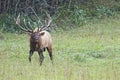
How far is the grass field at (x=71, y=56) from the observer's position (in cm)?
1238

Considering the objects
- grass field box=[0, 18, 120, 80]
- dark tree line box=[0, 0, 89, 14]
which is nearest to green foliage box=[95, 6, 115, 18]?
dark tree line box=[0, 0, 89, 14]

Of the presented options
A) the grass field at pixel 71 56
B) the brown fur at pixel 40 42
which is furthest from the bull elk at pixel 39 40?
the grass field at pixel 71 56

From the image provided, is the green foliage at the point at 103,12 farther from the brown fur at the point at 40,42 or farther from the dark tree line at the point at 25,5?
the brown fur at the point at 40,42

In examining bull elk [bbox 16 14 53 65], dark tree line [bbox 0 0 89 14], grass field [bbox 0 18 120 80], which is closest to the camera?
grass field [bbox 0 18 120 80]

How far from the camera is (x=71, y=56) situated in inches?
625

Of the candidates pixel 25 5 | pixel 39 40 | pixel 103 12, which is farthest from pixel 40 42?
pixel 103 12

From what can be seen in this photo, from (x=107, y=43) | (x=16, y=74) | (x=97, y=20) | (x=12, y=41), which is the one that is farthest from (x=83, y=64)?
(x=97, y=20)

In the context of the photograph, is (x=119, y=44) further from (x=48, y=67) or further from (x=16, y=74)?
(x=16, y=74)

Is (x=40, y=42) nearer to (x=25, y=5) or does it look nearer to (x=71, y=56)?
(x=71, y=56)

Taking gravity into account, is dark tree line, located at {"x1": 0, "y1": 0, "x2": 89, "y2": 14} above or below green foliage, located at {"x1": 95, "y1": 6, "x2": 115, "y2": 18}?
above

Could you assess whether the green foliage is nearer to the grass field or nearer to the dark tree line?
the dark tree line

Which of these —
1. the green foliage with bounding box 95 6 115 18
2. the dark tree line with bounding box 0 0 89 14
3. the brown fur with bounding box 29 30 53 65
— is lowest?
the green foliage with bounding box 95 6 115 18

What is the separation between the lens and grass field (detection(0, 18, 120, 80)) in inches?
487

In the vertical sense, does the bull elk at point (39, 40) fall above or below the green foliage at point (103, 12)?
above
